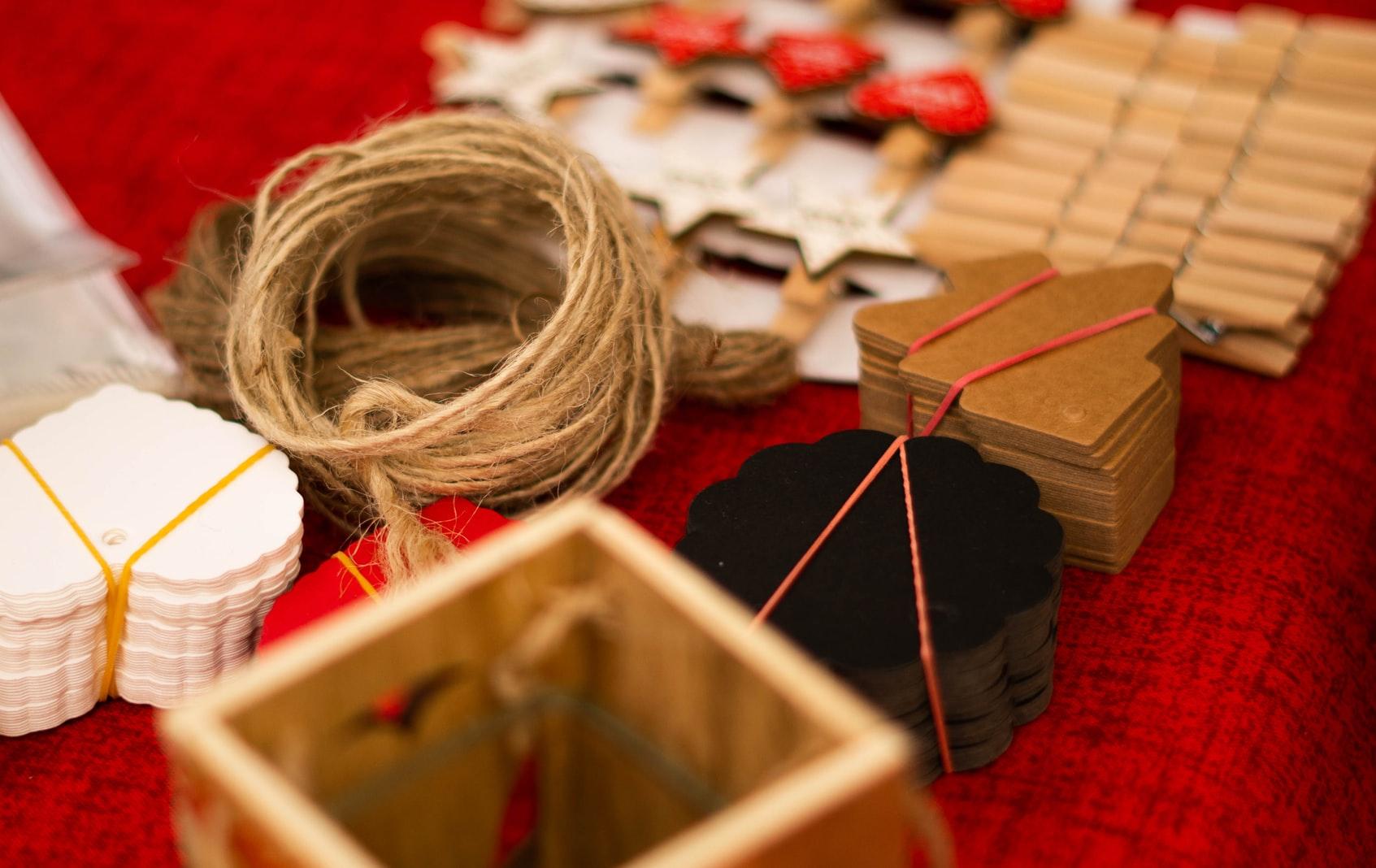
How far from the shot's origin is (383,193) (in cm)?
114

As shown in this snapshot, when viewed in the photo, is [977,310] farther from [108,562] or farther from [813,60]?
[108,562]

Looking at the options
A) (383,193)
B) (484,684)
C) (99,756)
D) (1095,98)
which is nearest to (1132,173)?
(1095,98)

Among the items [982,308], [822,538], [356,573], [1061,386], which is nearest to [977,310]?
[982,308]

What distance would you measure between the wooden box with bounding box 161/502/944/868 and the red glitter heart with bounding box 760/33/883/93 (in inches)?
34.9

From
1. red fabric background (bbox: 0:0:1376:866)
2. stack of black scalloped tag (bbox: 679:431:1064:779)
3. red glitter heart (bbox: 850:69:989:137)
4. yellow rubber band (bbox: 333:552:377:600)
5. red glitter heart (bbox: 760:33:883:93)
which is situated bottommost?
red fabric background (bbox: 0:0:1376:866)

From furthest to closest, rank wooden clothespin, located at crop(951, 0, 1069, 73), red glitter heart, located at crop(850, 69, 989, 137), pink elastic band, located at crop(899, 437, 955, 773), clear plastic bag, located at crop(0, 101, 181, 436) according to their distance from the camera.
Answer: wooden clothespin, located at crop(951, 0, 1069, 73) < red glitter heart, located at crop(850, 69, 989, 137) < clear plastic bag, located at crop(0, 101, 181, 436) < pink elastic band, located at crop(899, 437, 955, 773)

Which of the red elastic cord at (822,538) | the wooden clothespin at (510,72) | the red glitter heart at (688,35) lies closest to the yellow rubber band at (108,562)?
the red elastic cord at (822,538)

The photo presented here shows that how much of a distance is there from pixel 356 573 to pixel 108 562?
6.7 inches

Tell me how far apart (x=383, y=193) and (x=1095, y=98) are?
31.5 inches

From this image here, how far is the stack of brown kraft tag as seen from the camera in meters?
0.99

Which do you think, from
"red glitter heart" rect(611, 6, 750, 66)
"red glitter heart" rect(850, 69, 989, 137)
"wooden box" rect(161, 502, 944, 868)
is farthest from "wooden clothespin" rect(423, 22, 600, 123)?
"wooden box" rect(161, 502, 944, 868)

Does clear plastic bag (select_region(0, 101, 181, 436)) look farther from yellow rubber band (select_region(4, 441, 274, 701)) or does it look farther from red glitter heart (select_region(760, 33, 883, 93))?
red glitter heart (select_region(760, 33, 883, 93))

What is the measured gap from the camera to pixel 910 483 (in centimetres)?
97

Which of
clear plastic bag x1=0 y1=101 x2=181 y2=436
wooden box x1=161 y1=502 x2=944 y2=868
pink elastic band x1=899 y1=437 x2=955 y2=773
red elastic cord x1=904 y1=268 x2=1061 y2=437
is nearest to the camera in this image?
wooden box x1=161 y1=502 x2=944 y2=868
